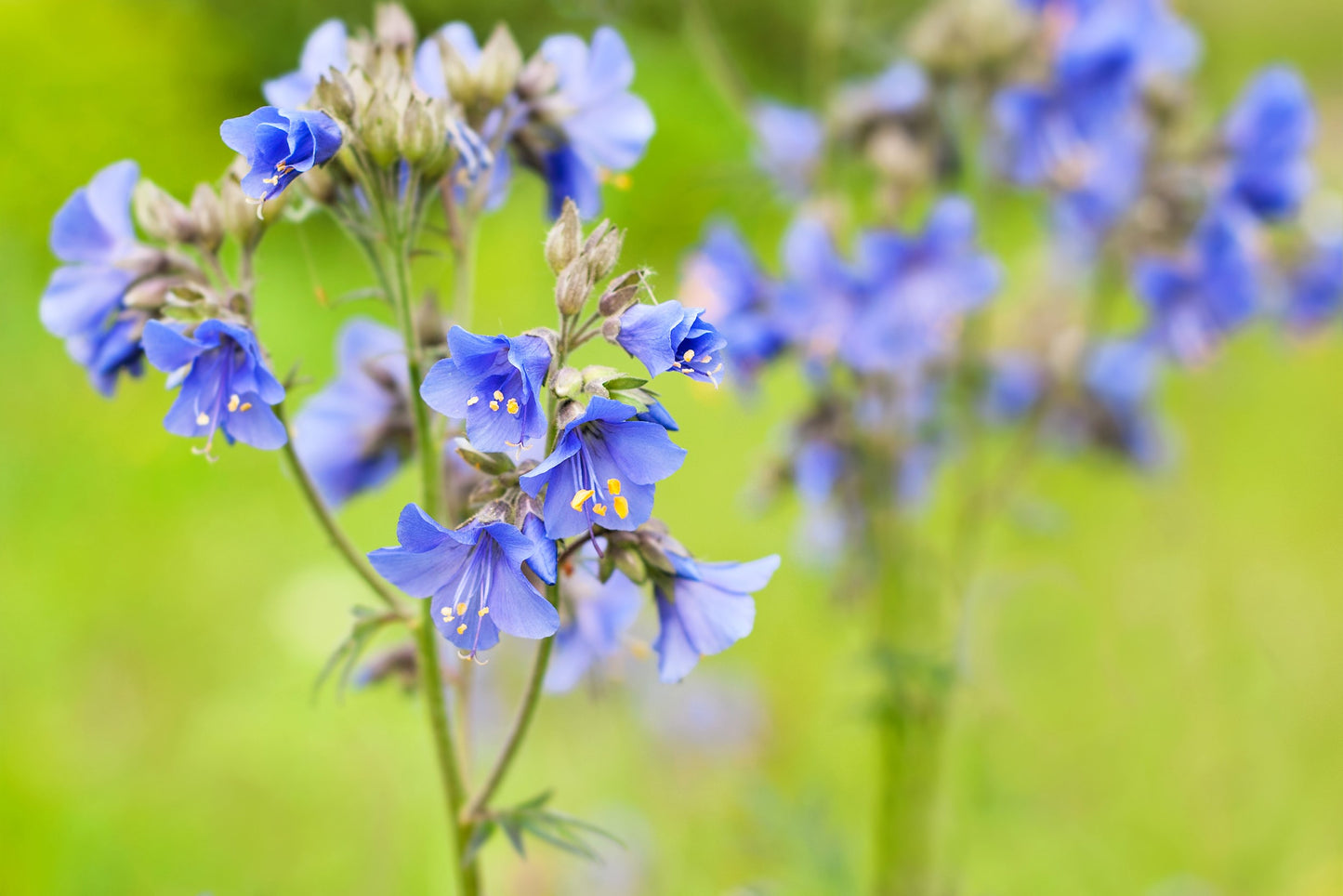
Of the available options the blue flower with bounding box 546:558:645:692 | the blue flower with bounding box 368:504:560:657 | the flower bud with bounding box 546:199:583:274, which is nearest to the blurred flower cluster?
the blue flower with bounding box 546:558:645:692

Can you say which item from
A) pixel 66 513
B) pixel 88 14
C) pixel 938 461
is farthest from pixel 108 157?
pixel 938 461

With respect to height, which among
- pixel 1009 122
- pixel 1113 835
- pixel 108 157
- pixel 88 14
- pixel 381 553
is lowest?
pixel 381 553

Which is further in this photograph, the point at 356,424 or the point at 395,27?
the point at 356,424

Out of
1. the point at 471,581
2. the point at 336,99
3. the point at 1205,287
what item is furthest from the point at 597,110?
the point at 1205,287

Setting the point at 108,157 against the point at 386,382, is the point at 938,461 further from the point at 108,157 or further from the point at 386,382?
the point at 108,157

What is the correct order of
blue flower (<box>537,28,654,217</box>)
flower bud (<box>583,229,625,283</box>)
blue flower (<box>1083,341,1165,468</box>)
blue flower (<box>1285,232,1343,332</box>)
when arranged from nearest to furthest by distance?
flower bud (<box>583,229,625,283</box>) → blue flower (<box>537,28,654,217</box>) → blue flower (<box>1083,341,1165,468</box>) → blue flower (<box>1285,232,1343,332</box>)

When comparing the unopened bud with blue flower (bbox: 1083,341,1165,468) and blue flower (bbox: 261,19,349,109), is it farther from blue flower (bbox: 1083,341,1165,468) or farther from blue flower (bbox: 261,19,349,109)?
blue flower (bbox: 1083,341,1165,468)

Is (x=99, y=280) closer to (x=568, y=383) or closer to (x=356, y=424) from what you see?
(x=356, y=424)
